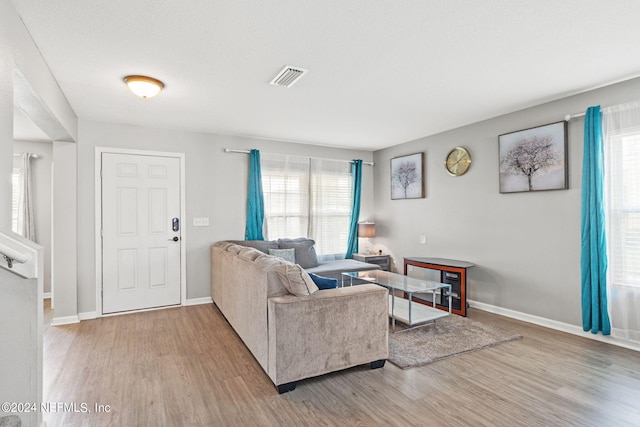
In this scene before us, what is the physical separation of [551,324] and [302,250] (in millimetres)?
3235

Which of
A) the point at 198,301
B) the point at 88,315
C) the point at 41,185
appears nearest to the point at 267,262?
the point at 198,301

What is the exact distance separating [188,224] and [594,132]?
15.8 ft

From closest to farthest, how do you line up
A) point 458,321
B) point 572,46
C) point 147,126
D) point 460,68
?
point 572,46 → point 460,68 → point 458,321 → point 147,126

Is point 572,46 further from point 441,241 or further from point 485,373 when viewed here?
point 441,241

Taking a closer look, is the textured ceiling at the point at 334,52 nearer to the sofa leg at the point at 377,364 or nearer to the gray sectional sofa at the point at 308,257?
the gray sectional sofa at the point at 308,257

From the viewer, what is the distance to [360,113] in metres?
3.99

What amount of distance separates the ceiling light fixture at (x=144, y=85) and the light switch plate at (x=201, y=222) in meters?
2.05

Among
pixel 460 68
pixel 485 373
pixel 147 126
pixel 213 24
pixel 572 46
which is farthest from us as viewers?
pixel 147 126

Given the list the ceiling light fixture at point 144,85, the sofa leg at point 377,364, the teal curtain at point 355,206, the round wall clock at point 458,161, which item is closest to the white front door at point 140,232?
the ceiling light fixture at point 144,85

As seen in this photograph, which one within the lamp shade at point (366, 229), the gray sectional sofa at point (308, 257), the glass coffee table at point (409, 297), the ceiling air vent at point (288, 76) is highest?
the ceiling air vent at point (288, 76)

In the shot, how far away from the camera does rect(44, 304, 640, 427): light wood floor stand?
2043 mm

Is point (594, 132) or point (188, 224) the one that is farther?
point (188, 224)

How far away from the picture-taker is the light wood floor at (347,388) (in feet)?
6.70

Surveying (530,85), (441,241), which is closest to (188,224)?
(441,241)
